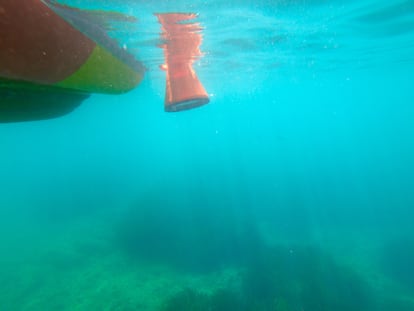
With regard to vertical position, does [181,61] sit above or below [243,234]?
above

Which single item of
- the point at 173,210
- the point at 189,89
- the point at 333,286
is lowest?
the point at 333,286

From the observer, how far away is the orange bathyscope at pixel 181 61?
6652mm

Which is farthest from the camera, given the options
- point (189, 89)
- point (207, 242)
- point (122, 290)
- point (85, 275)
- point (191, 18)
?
point (207, 242)

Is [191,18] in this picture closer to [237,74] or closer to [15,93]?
[15,93]

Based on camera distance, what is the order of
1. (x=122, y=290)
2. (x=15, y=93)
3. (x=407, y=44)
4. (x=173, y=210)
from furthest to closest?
1. (x=173, y=210)
2. (x=407, y=44)
3. (x=122, y=290)
4. (x=15, y=93)

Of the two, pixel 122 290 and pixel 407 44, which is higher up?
pixel 407 44

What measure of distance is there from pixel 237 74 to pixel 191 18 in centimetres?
1677

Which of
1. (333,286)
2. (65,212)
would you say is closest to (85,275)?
(333,286)

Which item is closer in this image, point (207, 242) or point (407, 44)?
point (207, 242)

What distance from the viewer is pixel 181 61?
7977 millimetres

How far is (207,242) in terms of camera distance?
586 inches

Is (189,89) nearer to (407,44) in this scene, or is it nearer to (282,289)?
(282,289)

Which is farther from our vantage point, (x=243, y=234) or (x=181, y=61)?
(x=243, y=234)

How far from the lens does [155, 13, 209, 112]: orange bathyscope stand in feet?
21.8
